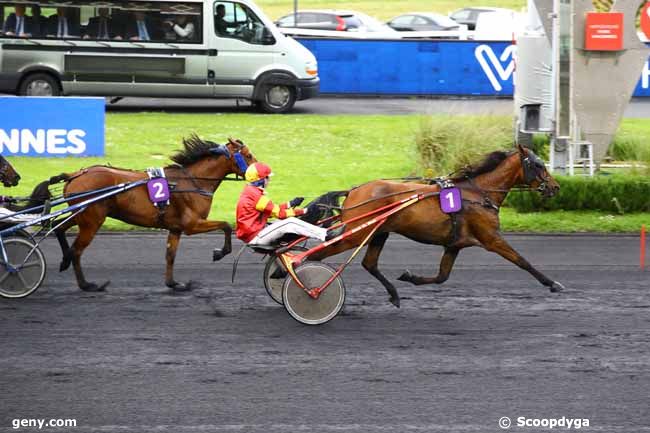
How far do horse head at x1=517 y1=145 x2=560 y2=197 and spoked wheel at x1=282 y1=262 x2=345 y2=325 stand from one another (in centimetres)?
206

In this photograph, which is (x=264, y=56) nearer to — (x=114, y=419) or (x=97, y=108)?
(x=97, y=108)

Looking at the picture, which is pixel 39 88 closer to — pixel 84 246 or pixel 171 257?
pixel 84 246

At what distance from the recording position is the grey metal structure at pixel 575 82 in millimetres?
14633

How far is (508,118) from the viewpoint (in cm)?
1662

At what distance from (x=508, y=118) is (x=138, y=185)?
816 centimetres

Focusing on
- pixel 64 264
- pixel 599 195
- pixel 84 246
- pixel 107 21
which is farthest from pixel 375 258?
pixel 107 21

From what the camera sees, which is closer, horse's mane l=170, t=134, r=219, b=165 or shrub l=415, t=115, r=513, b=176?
horse's mane l=170, t=134, r=219, b=165

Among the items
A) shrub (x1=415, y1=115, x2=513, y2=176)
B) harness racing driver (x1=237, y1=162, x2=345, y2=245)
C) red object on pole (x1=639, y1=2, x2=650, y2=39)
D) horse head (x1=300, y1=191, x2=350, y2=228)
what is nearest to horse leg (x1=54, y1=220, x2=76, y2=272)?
harness racing driver (x1=237, y1=162, x2=345, y2=245)

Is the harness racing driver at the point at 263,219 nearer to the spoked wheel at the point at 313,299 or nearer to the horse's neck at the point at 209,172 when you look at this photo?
the spoked wheel at the point at 313,299

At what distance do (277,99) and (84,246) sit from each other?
11888 millimetres

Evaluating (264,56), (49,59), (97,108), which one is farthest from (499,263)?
(49,59)

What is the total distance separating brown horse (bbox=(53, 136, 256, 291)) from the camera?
995 centimetres

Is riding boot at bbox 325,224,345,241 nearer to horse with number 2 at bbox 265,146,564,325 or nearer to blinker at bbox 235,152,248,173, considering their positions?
horse with number 2 at bbox 265,146,564,325

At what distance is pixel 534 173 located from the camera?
9758mm
